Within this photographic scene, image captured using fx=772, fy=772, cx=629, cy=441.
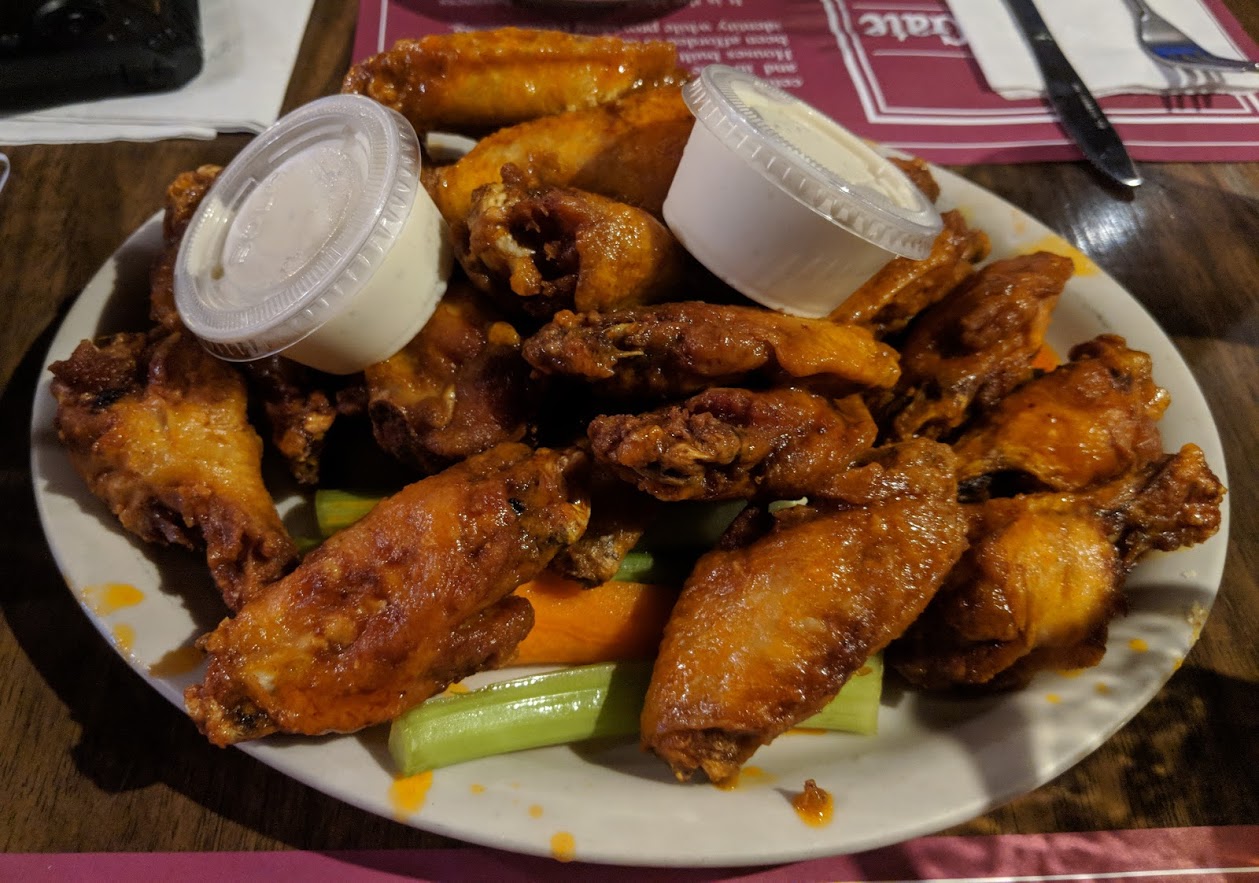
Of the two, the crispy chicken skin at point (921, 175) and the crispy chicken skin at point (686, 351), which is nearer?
the crispy chicken skin at point (686, 351)

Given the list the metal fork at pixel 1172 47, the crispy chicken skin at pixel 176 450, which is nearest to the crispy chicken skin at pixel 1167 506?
the crispy chicken skin at pixel 176 450

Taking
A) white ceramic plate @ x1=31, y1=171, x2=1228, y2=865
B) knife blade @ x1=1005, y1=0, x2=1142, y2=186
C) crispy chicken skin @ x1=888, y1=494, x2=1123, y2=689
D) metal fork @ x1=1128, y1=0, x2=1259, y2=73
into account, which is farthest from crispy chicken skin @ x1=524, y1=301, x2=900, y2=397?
metal fork @ x1=1128, y1=0, x2=1259, y2=73

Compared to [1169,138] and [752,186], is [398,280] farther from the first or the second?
[1169,138]

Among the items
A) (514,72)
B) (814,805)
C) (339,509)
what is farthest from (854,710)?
(514,72)

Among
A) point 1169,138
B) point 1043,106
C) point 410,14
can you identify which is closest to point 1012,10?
point 1043,106

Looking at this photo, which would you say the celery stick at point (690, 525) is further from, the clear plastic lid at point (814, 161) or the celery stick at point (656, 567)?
the clear plastic lid at point (814, 161)

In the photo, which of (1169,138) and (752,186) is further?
(1169,138)

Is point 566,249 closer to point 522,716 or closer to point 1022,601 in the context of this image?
point 522,716
